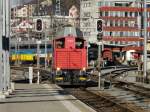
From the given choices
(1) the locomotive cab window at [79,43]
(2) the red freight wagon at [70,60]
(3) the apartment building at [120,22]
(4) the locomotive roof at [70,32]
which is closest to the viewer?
(2) the red freight wagon at [70,60]

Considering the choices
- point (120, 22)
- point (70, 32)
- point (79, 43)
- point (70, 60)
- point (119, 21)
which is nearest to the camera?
point (70, 60)

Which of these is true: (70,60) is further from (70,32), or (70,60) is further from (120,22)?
(120,22)

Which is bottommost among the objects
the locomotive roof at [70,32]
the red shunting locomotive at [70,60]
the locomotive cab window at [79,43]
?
the red shunting locomotive at [70,60]

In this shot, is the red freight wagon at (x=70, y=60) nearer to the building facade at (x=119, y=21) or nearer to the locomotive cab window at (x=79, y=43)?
the locomotive cab window at (x=79, y=43)

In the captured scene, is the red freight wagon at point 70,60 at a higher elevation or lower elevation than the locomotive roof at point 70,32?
lower

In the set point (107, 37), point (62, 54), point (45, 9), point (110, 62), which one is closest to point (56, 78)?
point (62, 54)

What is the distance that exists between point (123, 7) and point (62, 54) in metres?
120

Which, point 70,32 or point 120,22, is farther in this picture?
point 120,22

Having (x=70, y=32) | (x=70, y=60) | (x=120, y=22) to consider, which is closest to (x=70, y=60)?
(x=70, y=60)

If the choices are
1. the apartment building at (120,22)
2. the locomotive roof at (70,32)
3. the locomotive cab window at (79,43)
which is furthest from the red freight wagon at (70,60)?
the apartment building at (120,22)

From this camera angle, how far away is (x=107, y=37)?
15400 cm

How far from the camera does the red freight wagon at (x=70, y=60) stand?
3662cm

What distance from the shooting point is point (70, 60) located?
37.3 metres

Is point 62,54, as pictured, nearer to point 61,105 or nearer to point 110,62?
point 61,105
